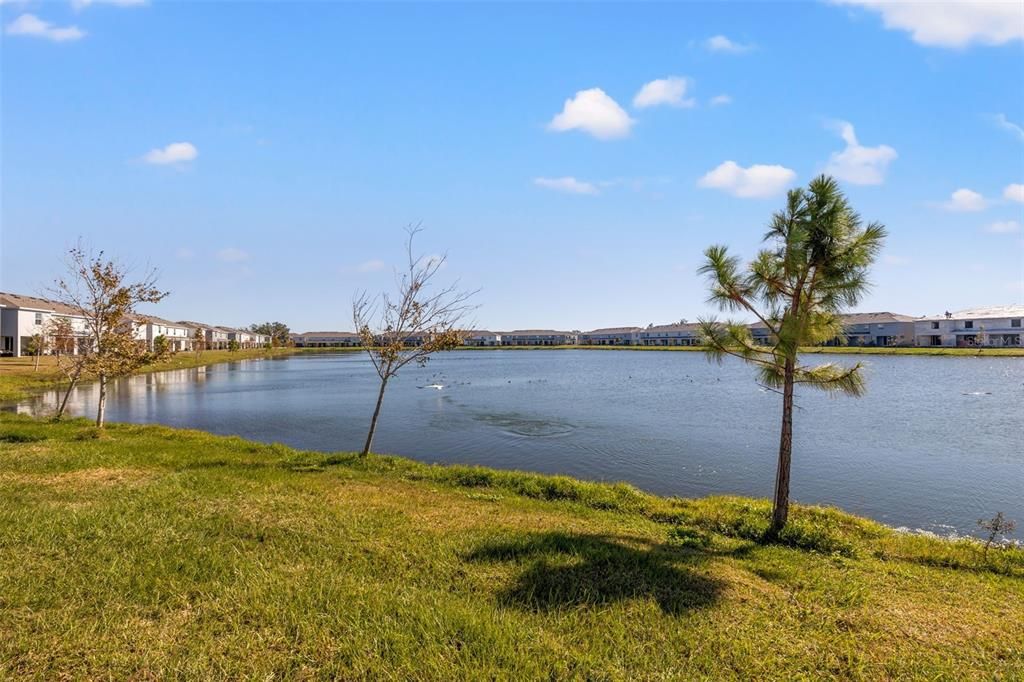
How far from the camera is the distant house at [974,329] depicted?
334 ft

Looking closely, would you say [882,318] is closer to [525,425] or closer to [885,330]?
[885,330]

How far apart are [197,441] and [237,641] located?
49.7ft

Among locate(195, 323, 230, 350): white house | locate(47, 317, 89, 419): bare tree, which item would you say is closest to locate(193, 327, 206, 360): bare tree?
locate(195, 323, 230, 350): white house

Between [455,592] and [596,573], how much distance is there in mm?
1770

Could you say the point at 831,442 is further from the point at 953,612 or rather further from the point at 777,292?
the point at 953,612

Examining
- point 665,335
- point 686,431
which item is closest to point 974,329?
point 665,335

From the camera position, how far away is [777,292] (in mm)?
9500

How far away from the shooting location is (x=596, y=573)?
257 inches

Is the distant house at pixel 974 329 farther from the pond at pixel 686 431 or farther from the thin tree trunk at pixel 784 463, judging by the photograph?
the thin tree trunk at pixel 784 463

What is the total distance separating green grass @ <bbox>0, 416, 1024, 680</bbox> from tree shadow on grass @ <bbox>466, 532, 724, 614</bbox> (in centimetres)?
3

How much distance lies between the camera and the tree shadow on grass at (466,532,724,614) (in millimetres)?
5824

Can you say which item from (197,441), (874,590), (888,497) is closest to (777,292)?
(874,590)

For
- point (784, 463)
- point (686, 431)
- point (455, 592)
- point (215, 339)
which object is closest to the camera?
point (455, 592)

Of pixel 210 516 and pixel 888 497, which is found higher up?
pixel 210 516
